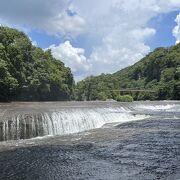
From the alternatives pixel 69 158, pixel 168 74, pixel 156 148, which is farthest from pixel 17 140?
pixel 168 74

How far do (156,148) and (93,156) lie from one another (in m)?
3.77

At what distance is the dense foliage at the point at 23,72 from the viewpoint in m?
51.8

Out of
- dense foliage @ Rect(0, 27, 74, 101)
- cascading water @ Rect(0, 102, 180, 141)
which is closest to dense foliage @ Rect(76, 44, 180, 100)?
dense foliage @ Rect(0, 27, 74, 101)

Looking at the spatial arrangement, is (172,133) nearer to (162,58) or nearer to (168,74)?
(168,74)

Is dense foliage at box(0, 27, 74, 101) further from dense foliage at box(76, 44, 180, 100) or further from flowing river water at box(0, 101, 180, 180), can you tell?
dense foliage at box(76, 44, 180, 100)

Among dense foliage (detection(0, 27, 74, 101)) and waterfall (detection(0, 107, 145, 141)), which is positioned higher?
dense foliage (detection(0, 27, 74, 101))

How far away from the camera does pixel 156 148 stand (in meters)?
20.7

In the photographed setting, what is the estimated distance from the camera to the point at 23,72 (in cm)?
5881

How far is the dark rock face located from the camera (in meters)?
15.5

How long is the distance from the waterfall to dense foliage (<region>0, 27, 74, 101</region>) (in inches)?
772

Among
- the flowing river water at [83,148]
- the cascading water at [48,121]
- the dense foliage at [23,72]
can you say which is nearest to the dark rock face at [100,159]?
the flowing river water at [83,148]

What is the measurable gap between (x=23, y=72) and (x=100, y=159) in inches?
1664

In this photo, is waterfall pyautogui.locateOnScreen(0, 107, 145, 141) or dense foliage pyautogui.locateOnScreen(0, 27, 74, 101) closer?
waterfall pyautogui.locateOnScreen(0, 107, 145, 141)

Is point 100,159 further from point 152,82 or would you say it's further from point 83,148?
point 152,82
